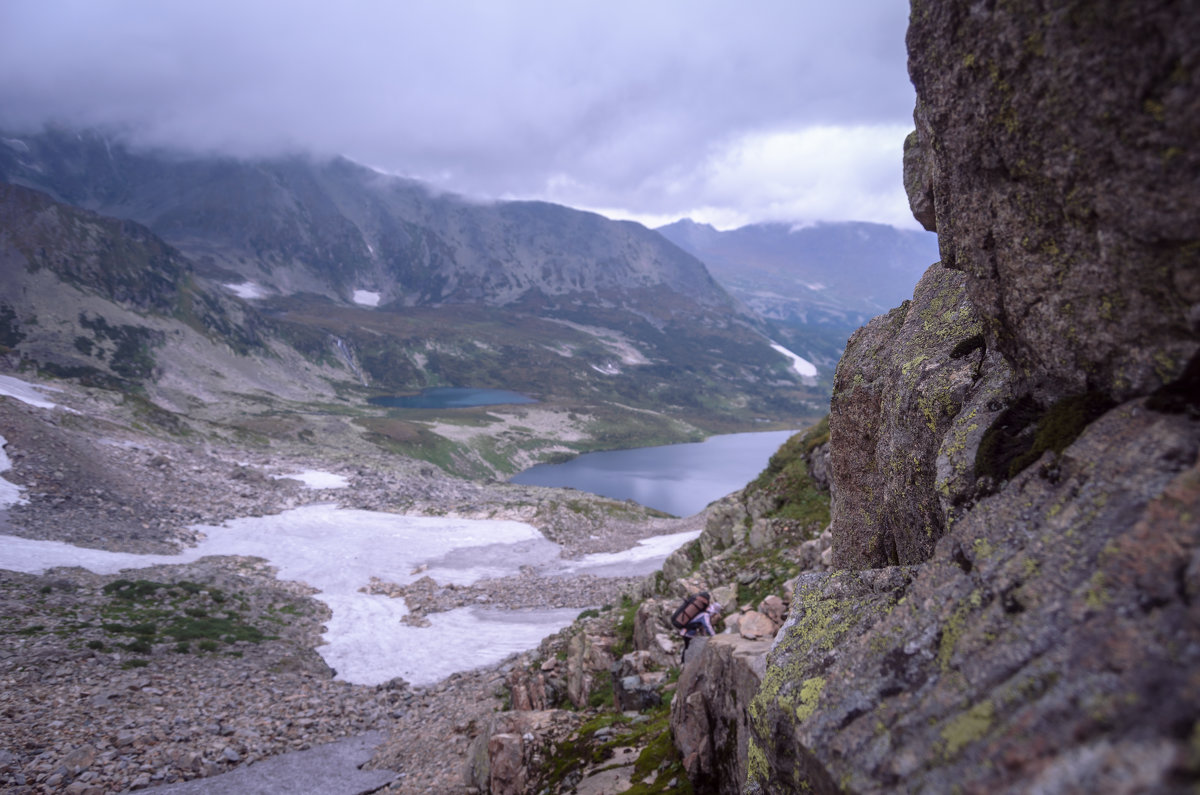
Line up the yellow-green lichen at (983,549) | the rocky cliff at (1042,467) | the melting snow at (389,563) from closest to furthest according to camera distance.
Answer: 1. the rocky cliff at (1042,467)
2. the yellow-green lichen at (983,549)
3. the melting snow at (389,563)

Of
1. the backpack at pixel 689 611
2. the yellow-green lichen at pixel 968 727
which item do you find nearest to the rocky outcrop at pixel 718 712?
the backpack at pixel 689 611

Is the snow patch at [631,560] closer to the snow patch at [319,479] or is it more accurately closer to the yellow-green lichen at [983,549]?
the snow patch at [319,479]

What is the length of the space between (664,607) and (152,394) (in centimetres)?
16142

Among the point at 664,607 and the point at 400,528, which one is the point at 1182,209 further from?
the point at 400,528

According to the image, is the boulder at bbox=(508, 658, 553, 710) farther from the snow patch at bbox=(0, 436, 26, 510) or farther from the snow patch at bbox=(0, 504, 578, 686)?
the snow patch at bbox=(0, 436, 26, 510)

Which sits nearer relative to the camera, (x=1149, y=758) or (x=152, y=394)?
(x=1149, y=758)

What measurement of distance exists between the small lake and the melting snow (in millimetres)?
68494

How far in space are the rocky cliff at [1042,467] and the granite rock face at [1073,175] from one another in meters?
0.02

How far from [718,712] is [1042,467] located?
5.92m

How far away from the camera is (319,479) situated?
194 feet

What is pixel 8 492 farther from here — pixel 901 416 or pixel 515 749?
pixel 901 416

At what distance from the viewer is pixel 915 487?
632 centimetres

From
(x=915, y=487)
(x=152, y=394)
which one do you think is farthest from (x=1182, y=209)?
(x=152, y=394)

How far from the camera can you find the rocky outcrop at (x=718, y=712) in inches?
300
